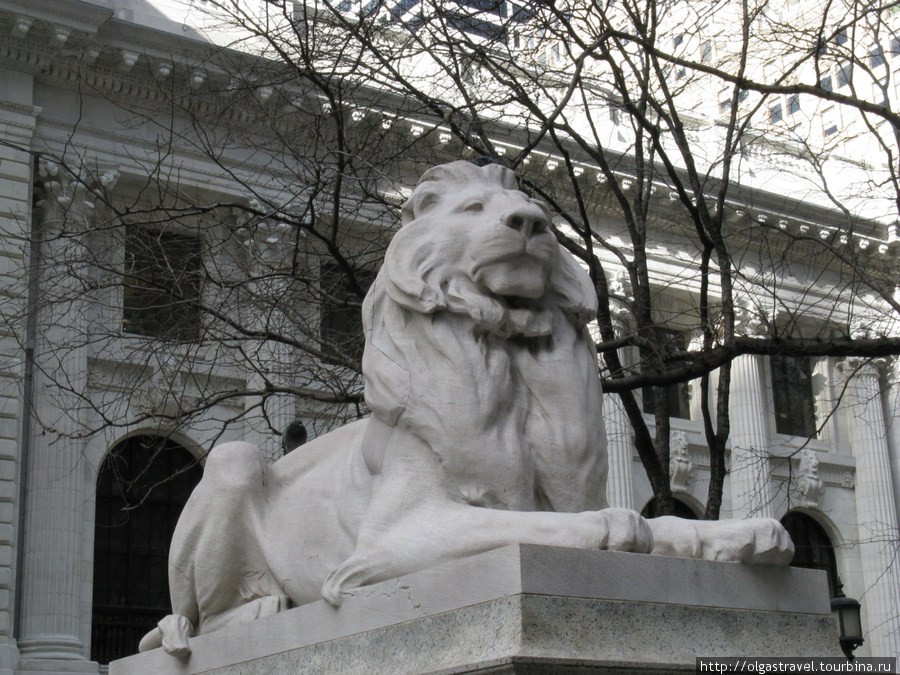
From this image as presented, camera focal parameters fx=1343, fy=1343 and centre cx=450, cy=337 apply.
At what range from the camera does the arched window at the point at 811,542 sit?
32062 millimetres

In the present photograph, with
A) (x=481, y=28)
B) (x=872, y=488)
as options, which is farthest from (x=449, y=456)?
(x=872, y=488)

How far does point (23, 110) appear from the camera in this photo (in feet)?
72.4

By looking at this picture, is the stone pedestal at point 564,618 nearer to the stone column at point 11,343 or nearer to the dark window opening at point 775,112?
the dark window opening at point 775,112

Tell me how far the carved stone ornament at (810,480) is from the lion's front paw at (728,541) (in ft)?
96.2

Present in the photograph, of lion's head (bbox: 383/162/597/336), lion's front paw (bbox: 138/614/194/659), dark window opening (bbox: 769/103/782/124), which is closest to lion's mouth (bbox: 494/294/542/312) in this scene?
lion's head (bbox: 383/162/597/336)

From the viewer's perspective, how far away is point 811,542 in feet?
107

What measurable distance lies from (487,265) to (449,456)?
2.18ft

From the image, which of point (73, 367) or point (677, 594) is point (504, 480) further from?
point (73, 367)

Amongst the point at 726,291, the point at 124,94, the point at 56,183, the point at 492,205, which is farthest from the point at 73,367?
the point at 492,205

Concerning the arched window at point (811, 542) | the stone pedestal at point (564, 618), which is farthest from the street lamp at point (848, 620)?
the arched window at point (811, 542)

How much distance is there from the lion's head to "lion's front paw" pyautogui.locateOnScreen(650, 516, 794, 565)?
80 cm

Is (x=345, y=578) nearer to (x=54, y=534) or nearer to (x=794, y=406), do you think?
(x=54, y=534)

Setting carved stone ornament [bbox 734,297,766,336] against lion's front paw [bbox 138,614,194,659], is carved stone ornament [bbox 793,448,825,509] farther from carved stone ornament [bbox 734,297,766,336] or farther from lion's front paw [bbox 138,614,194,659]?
lion's front paw [bbox 138,614,194,659]

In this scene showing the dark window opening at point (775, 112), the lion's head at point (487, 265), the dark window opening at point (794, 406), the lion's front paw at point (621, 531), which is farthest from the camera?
the dark window opening at point (794, 406)
